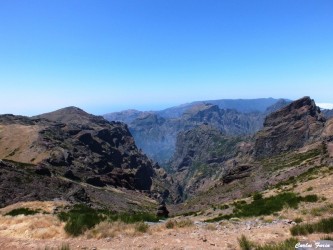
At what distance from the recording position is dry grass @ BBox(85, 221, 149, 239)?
18.8 meters

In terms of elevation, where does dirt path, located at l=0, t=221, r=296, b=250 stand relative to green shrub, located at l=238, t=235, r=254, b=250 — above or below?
below

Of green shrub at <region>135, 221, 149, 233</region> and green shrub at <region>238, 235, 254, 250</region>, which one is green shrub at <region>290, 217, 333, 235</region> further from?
green shrub at <region>135, 221, 149, 233</region>

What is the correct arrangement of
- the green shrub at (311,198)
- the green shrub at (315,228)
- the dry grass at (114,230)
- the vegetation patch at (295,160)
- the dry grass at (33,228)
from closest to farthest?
the green shrub at (315,228)
the dry grass at (114,230)
the dry grass at (33,228)
the green shrub at (311,198)
the vegetation patch at (295,160)

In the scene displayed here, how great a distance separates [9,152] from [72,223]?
516 feet

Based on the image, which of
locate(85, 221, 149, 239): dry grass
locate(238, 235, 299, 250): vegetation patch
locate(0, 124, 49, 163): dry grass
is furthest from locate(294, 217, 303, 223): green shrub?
locate(0, 124, 49, 163): dry grass

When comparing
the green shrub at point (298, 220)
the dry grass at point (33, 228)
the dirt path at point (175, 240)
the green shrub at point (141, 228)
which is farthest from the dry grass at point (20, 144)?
the green shrub at point (298, 220)

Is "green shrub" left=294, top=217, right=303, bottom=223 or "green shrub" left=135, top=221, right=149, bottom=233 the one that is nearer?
"green shrub" left=135, top=221, right=149, bottom=233

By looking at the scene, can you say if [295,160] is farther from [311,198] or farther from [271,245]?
[271,245]

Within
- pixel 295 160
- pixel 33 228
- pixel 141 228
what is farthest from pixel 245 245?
pixel 295 160

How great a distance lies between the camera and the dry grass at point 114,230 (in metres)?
18.8

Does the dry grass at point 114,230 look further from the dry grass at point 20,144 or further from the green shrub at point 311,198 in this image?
the dry grass at point 20,144

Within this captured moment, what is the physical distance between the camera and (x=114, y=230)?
760 inches

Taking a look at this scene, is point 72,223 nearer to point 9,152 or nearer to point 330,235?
point 330,235

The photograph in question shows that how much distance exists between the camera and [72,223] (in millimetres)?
20016
